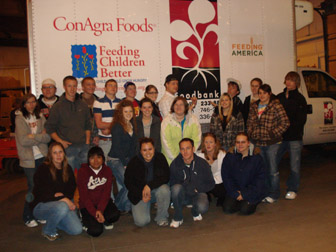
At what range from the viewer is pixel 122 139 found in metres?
4.81

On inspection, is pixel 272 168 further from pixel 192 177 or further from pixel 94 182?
pixel 94 182

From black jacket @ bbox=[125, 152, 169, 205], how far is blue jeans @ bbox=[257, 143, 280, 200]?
5.50ft

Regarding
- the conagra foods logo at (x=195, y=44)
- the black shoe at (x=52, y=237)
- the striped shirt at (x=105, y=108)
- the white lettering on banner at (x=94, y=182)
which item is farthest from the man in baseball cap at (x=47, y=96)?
the conagra foods logo at (x=195, y=44)

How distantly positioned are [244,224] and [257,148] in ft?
3.84

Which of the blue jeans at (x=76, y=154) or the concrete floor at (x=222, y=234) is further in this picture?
the blue jeans at (x=76, y=154)

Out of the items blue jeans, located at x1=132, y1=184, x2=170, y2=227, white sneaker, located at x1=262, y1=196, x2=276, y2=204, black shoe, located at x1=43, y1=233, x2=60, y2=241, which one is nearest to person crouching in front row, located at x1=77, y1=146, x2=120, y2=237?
blue jeans, located at x1=132, y1=184, x2=170, y2=227

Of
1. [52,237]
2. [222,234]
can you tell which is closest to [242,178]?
[222,234]

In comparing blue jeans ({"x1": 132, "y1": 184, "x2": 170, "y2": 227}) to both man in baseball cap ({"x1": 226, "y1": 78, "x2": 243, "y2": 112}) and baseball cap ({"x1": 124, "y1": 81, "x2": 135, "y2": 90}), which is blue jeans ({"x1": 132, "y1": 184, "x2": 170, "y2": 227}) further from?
man in baseball cap ({"x1": 226, "y1": 78, "x2": 243, "y2": 112})

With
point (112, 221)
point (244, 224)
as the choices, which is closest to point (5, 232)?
point (112, 221)

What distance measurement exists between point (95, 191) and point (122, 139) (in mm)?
796

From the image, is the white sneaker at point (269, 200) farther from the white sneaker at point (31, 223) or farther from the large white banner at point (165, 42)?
the white sneaker at point (31, 223)

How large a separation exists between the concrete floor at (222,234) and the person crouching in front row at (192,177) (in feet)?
0.76

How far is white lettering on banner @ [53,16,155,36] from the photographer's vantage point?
16.9 ft

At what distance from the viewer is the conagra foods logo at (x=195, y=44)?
571 centimetres
